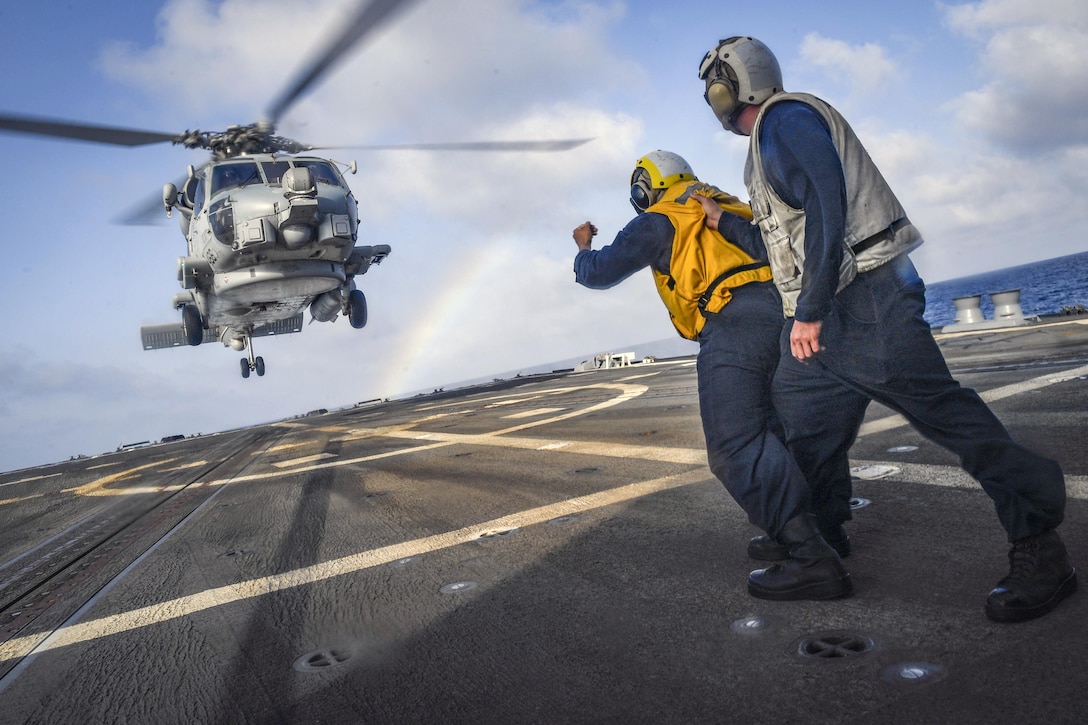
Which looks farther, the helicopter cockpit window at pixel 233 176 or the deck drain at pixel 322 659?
the helicopter cockpit window at pixel 233 176

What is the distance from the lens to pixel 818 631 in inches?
89.0

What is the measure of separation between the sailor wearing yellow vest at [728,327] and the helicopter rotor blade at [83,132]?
440 inches

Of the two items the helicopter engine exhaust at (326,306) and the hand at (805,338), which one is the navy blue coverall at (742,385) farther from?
the helicopter engine exhaust at (326,306)

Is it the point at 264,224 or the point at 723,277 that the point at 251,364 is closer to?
the point at 264,224

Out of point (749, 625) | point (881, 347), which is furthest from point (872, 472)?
point (749, 625)

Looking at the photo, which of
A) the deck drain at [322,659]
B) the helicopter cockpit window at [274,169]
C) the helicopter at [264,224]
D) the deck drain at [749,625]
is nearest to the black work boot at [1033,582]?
the deck drain at [749,625]

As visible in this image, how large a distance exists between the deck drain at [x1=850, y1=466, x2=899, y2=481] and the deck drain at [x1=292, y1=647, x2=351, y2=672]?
3.07m

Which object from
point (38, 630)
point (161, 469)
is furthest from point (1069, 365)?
point (161, 469)

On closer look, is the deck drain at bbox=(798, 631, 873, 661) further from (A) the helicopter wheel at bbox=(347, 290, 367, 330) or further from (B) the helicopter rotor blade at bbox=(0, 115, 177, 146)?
(A) the helicopter wheel at bbox=(347, 290, 367, 330)

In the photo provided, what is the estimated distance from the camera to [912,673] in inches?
73.5

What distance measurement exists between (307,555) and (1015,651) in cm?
383

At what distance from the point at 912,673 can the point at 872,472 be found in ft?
8.63

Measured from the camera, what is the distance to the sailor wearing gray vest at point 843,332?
2.23 metres

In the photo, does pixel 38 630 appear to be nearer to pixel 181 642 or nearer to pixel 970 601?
pixel 181 642
